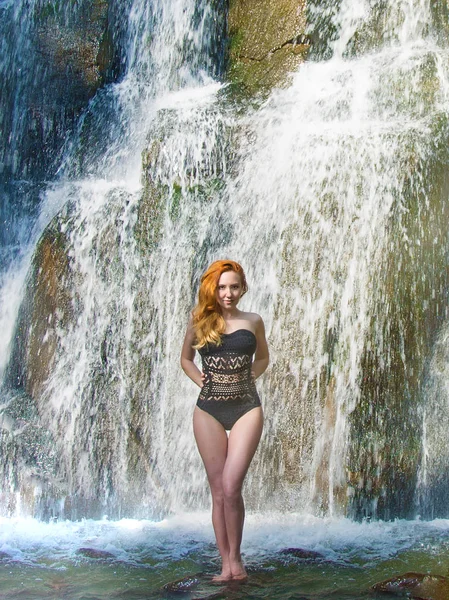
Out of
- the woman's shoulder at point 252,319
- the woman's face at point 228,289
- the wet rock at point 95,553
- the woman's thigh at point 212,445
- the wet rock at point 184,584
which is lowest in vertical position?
the wet rock at point 95,553

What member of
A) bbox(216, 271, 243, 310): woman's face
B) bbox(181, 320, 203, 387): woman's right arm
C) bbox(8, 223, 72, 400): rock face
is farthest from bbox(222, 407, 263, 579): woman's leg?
bbox(8, 223, 72, 400): rock face

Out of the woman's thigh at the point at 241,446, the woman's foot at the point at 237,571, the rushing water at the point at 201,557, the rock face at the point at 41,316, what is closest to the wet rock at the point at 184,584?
the rushing water at the point at 201,557

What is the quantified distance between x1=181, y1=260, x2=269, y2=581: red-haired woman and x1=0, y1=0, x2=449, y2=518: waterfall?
102 inches

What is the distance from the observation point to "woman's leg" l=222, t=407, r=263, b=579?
15.2 feet

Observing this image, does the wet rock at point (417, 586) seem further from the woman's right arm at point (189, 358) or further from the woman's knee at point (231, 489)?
the woman's right arm at point (189, 358)

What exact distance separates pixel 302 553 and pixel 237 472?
1490 millimetres

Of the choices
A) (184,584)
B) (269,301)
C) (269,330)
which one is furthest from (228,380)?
(269,301)

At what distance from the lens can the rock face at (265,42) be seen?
1036 cm

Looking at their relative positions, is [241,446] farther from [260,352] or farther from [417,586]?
[417,586]

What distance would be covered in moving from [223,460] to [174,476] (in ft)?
10.1

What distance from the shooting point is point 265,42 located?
421 inches

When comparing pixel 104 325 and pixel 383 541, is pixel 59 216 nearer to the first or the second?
pixel 104 325

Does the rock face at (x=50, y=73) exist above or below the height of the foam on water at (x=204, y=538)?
above

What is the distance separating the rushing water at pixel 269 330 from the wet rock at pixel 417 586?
3.21ft
